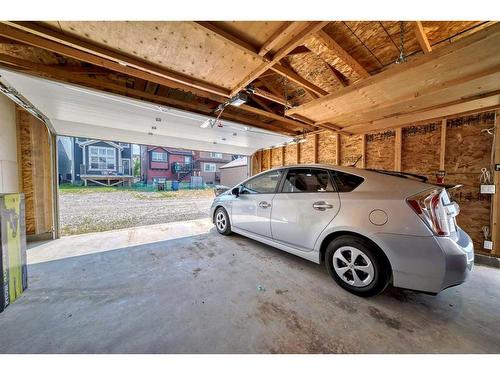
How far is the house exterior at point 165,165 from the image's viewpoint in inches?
803

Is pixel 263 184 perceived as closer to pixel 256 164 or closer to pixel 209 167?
pixel 256 164

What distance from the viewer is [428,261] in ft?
5.42

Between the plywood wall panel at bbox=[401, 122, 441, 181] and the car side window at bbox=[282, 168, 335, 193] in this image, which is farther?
the plywood wall panel at bbox=[401, 122, 441, 181]

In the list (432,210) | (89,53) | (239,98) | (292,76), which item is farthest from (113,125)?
(432,210)

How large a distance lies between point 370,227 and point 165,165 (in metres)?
22.7

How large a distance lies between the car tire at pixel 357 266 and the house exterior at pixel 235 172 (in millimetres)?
13069

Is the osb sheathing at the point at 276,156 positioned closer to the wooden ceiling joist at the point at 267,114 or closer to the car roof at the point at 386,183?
the wooden ceiling joist at the point at 267,114

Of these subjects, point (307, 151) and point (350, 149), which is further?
point (307, 151)

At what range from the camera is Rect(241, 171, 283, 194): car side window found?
303 centimetres

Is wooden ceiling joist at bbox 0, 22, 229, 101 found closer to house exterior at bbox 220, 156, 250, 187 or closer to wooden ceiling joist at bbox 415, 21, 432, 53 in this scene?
wooden ceiling joist at bbox 415, 21, 432, 53

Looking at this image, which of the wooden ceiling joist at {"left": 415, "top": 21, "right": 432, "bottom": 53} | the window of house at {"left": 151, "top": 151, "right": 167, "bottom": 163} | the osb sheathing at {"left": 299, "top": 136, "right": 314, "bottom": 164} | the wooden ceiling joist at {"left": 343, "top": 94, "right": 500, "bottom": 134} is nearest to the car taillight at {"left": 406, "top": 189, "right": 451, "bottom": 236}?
the wooden ceiling joist at {"left": 415, "top": 21, "right": 432, "bottom": 53}

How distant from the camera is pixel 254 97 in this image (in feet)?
12.3

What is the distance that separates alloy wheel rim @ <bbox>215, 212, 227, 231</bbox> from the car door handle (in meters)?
2.22
